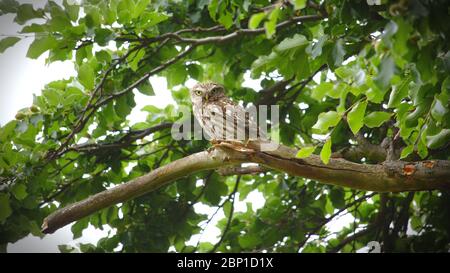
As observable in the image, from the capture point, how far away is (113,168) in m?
5.71

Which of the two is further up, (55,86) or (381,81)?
(55,86)

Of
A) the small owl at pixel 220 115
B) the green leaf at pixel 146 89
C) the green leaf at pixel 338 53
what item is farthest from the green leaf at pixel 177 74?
the green leaf at pixel 338 53

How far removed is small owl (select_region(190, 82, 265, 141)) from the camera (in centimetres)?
523

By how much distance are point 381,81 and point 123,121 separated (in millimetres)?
3668

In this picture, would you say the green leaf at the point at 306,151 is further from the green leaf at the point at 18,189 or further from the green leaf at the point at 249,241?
the green leaf at the point at 249,241

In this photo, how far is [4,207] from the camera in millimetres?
4801

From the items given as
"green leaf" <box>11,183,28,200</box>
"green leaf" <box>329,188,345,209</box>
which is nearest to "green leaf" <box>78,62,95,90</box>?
"green leaf" <box>11,183,28,200</box>

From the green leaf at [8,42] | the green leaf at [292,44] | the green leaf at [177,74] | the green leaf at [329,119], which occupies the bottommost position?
the green leaf at [329,119]

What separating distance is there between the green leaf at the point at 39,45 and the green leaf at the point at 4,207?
1128 mm

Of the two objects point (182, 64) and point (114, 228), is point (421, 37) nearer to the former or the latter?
point (182, 64)

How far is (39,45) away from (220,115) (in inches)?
69.8

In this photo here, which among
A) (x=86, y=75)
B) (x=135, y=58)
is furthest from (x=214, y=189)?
(x=86, y=75)

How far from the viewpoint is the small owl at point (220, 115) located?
5.23m
